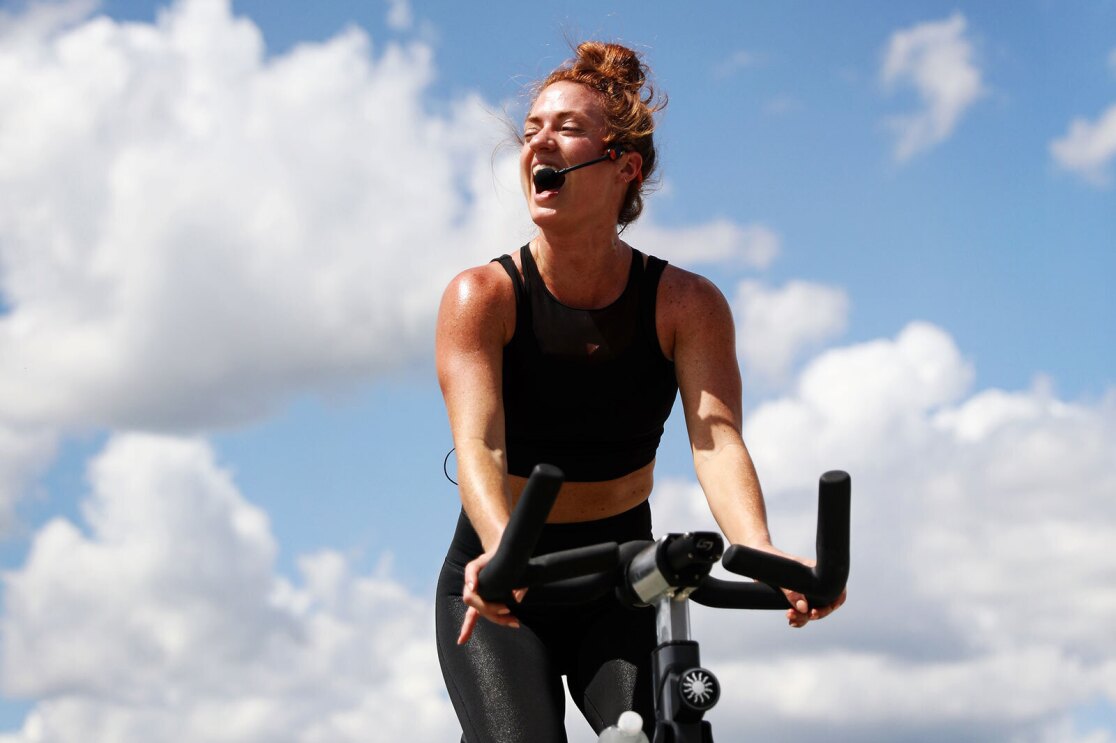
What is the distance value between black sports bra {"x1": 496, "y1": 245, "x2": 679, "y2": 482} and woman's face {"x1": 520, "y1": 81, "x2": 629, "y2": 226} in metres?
0.23

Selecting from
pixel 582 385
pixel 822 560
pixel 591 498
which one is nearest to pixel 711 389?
pixel 582 385

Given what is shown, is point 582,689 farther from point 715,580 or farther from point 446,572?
point 715,580

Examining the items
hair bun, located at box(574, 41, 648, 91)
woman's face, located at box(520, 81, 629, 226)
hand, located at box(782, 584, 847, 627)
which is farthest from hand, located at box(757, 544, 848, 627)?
hair bun, located at box(574, 41, 648, 91)

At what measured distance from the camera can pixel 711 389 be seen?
367 cm

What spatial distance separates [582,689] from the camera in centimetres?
354

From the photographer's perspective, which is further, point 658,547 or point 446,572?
point 446,572

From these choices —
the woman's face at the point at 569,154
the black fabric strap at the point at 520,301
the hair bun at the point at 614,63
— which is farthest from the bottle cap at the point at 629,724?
the hair bun at the point at 614,63

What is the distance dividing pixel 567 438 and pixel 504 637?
585 mm

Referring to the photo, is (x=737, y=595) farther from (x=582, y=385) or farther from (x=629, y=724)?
(x=582, y=385)

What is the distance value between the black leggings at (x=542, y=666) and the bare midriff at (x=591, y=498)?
0.24m

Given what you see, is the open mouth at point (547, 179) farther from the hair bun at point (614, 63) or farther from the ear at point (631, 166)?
the hair bun at point (614, 63)

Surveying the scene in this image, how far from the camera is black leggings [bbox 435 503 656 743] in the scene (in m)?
3.36

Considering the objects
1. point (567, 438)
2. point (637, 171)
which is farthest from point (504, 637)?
point (637, 171)

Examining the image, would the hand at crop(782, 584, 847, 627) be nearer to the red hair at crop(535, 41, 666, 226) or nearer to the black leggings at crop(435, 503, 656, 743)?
the black leggings at crop(435, 503, 656, 743)
